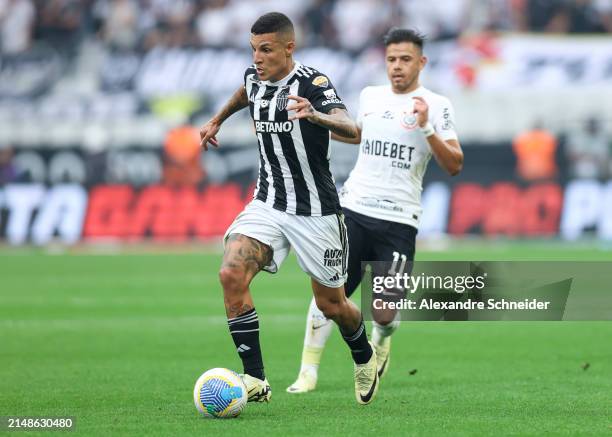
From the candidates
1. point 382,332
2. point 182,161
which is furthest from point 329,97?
point 182,161

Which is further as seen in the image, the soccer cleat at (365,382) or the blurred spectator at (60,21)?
the blurred spectator at (60,21)

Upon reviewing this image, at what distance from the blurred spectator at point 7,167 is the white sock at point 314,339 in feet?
57.5

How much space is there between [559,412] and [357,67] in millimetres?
21373

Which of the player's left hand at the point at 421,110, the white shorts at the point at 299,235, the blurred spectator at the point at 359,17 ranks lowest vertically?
the white shorts at the point at 299,235

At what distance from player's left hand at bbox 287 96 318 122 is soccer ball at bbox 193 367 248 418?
1.57 m

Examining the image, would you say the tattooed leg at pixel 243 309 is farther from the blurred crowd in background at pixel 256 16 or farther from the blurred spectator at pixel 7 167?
the blurred crowd in background at pixel 256 16

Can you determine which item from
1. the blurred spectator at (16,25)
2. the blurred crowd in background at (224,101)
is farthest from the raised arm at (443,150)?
the blurred spectator at (16,25)

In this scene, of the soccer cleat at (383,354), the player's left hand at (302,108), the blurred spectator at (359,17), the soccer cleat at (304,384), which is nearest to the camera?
the player's left hand at (302,108)

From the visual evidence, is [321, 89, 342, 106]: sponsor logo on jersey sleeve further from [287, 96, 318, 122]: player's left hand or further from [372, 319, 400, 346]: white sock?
[372, 319, 400, 346]: white sock

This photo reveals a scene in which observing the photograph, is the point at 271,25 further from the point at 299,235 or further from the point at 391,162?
the point at 391,162

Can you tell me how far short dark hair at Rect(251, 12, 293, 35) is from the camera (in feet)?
23.9

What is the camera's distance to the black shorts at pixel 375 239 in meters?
8.98

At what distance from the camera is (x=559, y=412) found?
7.14 metres

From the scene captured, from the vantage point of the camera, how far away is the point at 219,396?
268 inches
